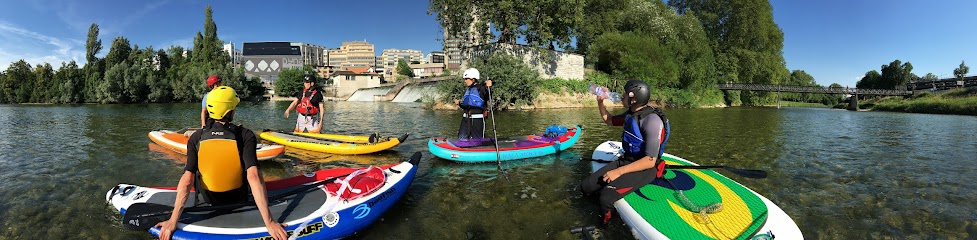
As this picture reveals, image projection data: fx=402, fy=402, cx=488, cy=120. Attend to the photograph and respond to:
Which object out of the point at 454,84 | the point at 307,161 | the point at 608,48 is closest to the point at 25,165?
the point at 307,161

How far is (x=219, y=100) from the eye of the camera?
3914 millimetres

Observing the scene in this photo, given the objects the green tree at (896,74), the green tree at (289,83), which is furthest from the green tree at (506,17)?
the green tree at (896,74)

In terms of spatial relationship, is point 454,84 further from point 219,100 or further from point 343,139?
point 219,100

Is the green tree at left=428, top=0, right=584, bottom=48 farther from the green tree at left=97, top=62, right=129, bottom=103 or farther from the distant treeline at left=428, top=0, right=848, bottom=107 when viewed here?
the green tree at left=97, top=62, right=129, bottom=103

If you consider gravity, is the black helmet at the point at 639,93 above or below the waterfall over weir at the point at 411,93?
below

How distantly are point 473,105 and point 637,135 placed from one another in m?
5.49

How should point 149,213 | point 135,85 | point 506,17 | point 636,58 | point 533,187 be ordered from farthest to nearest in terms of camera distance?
1. point 135,85
2. point 636,58
3. point 506,17
4. point 533,187
5. point 149,213

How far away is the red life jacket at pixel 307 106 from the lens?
1113 cm

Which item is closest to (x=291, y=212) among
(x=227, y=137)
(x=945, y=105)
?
(x=227, y=137)

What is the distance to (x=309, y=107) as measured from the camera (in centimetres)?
1134

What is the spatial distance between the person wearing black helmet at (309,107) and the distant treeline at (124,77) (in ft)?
203

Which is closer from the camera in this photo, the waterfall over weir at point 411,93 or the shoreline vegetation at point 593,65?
the shoreline vegetation at point 593,65

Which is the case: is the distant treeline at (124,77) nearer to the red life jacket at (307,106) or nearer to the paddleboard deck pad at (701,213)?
the red life jacket at (307,106)

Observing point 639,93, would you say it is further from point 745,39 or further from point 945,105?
point 745,39
